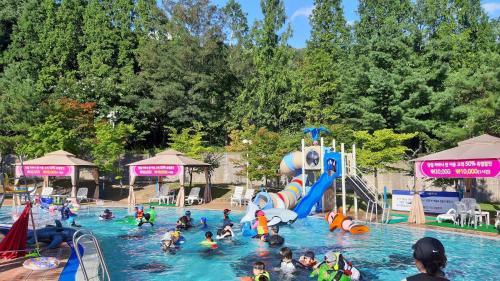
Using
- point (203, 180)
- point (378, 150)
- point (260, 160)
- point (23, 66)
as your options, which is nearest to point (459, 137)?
point (378, 150)

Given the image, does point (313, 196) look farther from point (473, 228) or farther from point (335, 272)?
point (335, 272)

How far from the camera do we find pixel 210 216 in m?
24.4

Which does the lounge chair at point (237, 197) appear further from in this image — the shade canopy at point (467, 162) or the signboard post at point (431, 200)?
the shade canopy at point (467, 162)

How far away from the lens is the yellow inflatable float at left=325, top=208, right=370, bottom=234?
1814 centimetres

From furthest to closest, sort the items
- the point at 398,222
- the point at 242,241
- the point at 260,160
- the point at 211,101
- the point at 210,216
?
1. the point at 211,101
2. the point at 260,160
3. the point at 210,216
4. the point at 398,222
5. the point at 242,241

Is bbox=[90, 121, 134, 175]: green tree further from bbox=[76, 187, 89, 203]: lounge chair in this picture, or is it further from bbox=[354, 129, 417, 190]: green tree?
bbox=[354, 129, 417, 190]: green tree

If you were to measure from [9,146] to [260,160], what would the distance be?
23286 mm

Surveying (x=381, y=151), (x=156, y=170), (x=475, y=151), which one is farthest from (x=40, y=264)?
(x=381, y=151)

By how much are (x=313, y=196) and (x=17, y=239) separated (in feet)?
47.3

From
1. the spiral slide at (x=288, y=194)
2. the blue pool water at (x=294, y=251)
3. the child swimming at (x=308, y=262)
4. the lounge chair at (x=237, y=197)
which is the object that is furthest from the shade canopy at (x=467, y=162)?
the lounge chair at (x=237, y=197)

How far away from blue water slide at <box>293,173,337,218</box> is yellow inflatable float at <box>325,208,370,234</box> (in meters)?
2.90

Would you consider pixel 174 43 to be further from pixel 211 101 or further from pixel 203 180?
pixel 203 180

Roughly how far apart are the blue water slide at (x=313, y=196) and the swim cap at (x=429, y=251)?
19017mm

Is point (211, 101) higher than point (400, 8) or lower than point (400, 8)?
lower
